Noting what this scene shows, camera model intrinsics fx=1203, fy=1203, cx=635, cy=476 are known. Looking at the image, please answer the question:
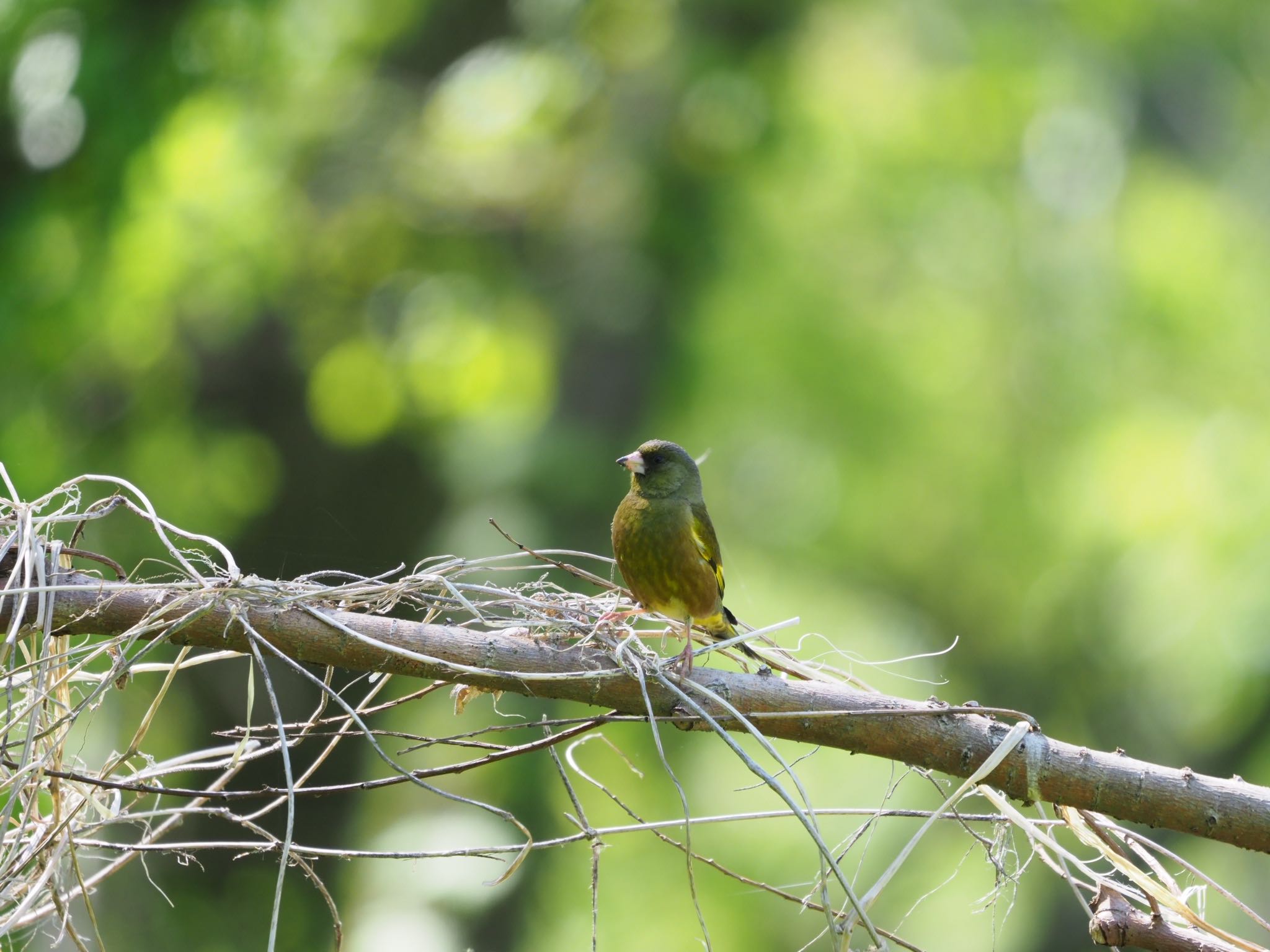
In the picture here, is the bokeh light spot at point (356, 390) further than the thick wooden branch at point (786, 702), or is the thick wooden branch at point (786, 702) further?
the bokeh light spot at point (356, 390)

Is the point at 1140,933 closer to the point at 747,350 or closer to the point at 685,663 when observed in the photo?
the point at 685,663

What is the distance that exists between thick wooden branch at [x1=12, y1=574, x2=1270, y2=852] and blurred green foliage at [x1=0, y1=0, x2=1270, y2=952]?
5.09 meters

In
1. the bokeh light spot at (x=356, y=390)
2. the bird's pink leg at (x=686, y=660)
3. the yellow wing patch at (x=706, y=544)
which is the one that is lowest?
the bokeh light spot at (x=356, y=390)

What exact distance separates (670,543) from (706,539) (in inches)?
10.9

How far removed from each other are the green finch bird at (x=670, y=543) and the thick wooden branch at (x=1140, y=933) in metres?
1.39

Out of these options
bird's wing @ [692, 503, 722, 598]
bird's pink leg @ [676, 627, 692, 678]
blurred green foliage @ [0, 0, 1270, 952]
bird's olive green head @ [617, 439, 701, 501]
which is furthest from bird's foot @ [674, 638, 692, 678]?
blurred green foliage @ [0, 0, 1270, 952]

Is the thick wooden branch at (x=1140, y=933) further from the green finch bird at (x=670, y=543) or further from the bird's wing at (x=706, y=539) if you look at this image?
the bird's wing at (x=706, y=539)

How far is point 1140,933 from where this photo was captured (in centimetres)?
238

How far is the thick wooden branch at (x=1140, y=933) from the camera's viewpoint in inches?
92.7

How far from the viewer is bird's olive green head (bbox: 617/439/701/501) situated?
13.0ft

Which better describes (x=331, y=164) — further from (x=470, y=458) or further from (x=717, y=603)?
(x=717, y=603)

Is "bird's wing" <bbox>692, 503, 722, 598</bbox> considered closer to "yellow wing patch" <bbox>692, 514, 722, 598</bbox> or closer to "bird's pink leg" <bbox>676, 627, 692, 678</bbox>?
"yellow wing patch" <bbox>692, 514, 722, 598</bbox>

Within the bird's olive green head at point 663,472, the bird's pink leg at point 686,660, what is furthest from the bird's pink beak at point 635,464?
the bird's pink leg at point 686,660

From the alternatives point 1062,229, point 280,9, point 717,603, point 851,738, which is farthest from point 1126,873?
point 1062,229
